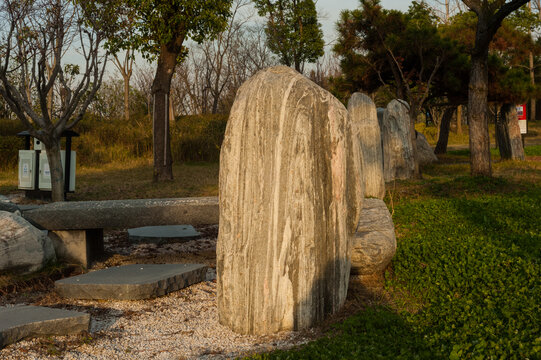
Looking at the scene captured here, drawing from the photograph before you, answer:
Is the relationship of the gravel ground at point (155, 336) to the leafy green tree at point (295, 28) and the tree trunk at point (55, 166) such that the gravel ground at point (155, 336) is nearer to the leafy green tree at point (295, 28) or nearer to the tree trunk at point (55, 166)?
the tree trunk at point (55, 166)

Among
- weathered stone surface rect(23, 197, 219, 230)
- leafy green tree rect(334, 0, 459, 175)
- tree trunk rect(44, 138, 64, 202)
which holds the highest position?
leafy green tree rect(334, 0, 459, 175)

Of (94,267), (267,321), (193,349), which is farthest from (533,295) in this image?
(94,267)

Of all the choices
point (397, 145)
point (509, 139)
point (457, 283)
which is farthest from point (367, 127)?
point (509, 139)

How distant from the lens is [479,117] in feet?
40.1

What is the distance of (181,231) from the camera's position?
859 cm

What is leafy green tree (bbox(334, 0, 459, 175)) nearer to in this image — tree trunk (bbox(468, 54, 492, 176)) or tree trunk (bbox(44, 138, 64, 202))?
tree trunk (bbox(468, 54, 492, 176))

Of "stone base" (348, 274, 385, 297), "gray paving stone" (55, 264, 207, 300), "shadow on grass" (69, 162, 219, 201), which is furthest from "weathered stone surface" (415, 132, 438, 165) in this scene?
"gray paving stone" (55, 264, 207, 300)

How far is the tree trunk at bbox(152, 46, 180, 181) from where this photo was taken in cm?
1525

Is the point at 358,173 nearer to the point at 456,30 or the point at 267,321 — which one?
the point at 267,321

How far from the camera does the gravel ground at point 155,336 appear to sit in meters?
3.96

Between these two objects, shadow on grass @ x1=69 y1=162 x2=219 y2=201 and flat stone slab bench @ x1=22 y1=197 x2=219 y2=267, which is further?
shadow on grass @ x1=69 y1=162 x2=219 y2=201

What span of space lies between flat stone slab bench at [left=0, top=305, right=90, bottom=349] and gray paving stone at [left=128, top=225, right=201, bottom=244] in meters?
3.66

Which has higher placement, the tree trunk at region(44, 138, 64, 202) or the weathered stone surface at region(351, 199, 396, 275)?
the tree trunk at region(44, 138, 64, 202)

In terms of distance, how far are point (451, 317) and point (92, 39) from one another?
8.63 meters
